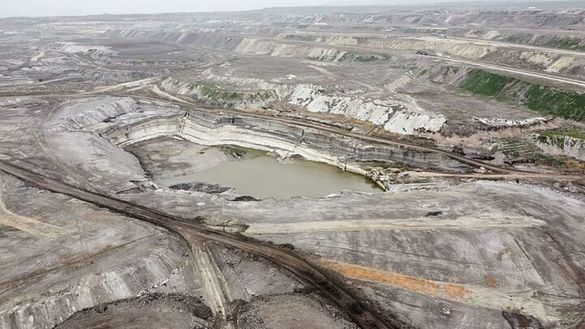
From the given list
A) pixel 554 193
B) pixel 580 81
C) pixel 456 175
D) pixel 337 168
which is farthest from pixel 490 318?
pixel 580 81

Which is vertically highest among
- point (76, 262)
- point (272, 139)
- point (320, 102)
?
point (320, 102)

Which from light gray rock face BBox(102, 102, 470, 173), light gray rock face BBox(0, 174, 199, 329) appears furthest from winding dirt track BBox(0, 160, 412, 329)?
light gray rock face BBox(102, 102, 470, 173)

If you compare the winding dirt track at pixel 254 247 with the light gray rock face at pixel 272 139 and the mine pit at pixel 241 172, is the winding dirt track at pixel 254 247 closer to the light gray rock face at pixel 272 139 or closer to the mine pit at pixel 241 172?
the mine pit at pixel 241 172

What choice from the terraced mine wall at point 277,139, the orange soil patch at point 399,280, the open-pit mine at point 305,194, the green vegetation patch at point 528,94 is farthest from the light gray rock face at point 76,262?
the green vegetation patch at point 528,94

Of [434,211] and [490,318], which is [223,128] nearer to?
[434,211]

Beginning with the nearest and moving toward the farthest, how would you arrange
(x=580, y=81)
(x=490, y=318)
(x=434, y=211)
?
1. (x=490, y=318)
2. (x=434, y=211)
3. (x=580, y=81)

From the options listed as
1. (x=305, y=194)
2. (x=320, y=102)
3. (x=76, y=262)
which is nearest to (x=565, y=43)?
(x=320, y=102)

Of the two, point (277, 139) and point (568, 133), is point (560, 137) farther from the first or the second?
point (277, 139)

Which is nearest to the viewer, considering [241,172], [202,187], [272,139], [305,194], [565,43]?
[305,194]
